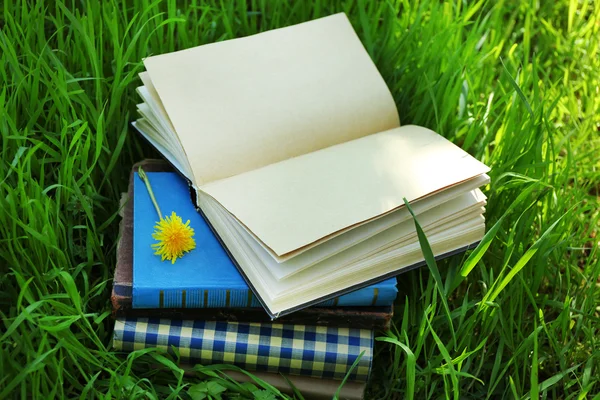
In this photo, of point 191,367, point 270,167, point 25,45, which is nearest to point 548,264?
point 270,167

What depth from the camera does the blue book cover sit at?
1216mm

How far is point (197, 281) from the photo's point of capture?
123 centimetres

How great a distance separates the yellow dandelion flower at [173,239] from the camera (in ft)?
4.14

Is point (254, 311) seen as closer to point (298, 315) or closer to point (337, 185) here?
point (298, 315)

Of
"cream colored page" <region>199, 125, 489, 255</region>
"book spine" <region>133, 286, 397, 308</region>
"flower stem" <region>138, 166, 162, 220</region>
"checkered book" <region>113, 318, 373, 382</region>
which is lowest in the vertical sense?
"checkered book" <region>113, 318, 373, 382</region>

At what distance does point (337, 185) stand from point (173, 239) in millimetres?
300

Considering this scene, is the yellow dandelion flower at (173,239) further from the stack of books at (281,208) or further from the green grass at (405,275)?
the green grass at (405,275)

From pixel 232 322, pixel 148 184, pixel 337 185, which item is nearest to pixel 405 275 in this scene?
pixel 337 185

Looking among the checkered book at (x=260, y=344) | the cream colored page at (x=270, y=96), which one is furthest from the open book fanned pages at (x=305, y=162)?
the checkered book at (x=260, y=344)

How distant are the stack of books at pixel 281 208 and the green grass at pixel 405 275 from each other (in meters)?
0.06

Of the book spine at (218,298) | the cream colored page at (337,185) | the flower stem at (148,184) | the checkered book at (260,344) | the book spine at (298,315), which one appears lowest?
the checkered book at (260,344)

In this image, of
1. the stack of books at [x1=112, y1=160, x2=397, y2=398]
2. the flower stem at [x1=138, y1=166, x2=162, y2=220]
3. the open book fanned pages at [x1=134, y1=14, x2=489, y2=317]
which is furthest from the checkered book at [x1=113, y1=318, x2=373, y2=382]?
the flower stem at [x1=138, y1=166, x2=162, y2=220]

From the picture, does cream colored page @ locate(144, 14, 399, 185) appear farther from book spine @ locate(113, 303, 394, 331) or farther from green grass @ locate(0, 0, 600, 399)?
book spine @ locate(113, 303, 394, 331)

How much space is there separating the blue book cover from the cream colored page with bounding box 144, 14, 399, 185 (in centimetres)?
13
